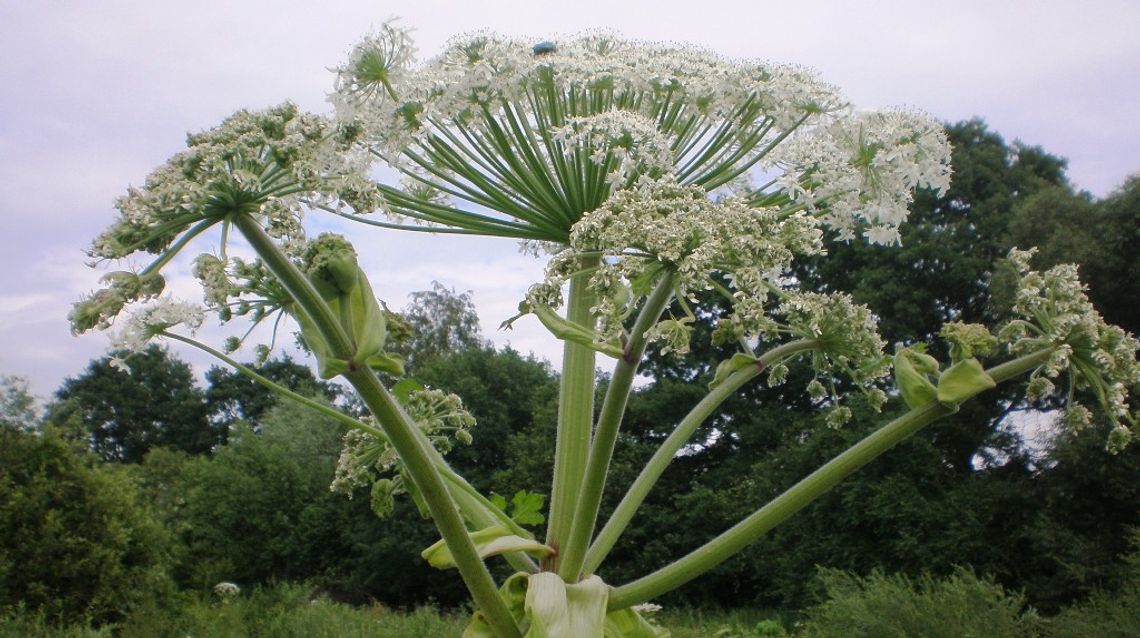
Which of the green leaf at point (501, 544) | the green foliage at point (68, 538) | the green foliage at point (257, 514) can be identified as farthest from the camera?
the green foliage at point (257, 514)

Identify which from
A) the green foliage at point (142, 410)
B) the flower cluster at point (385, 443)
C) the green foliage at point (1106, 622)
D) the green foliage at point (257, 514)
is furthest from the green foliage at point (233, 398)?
the flower cluster at point (385, 443)

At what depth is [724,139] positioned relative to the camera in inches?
102

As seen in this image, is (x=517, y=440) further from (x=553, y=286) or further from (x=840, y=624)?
(x=553, y=286)

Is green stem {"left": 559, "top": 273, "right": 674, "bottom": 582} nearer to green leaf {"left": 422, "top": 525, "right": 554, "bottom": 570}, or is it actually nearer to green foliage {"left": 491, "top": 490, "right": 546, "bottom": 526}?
green leaf {"left": 422, "top": 525, "right": 554, "bottom": 570}

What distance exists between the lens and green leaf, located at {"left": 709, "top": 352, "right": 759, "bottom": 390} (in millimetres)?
2266

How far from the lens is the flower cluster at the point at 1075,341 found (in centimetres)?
208

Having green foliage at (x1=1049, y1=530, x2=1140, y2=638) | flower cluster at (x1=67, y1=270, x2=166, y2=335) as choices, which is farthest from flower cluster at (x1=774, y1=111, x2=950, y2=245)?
green foliage at (x1=1049, y1=530, x2=1140, y2=638)

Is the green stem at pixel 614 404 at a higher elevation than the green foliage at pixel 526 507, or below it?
higher

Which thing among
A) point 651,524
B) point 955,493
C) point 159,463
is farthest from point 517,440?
point 159,463

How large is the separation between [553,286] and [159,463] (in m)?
51.5

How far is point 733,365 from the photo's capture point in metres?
2.32

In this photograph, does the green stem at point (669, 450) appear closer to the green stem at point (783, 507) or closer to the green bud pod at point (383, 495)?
the green stem at point (783, 507)

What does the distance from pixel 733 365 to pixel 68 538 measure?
47.9 ft

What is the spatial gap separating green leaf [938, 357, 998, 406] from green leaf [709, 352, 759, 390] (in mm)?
449
